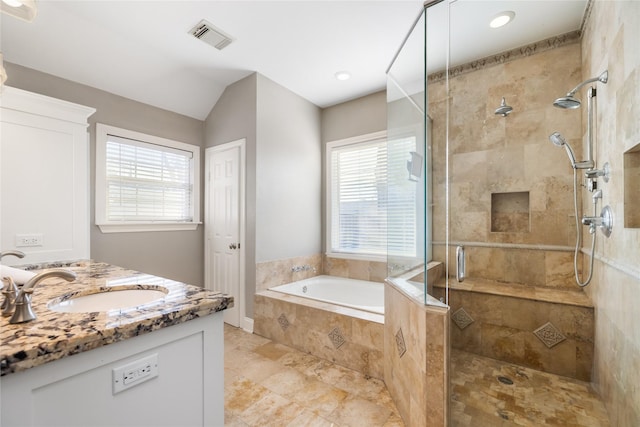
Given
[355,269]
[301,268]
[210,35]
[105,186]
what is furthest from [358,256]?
[105,186]

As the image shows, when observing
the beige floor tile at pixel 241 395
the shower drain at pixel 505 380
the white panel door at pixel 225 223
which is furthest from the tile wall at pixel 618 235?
the white panel door at pixel 225 223

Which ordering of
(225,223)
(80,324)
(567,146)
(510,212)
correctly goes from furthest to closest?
1. (225,223)
2. (510,212)
3. (567,146)
4. (80,324)

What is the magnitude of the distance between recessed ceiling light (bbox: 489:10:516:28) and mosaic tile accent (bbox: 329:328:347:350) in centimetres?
279

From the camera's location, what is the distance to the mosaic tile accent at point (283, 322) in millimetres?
2609

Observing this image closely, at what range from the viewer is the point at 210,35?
7.71ft

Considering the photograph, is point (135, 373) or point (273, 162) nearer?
point (135, 373)

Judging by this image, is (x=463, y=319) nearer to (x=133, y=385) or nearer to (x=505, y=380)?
(x=505, y=380)

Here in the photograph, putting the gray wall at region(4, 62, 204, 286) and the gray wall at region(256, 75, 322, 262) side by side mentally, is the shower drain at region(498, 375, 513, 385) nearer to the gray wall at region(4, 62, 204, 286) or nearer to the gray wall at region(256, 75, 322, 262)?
the gray wall at region(256, 75, 322, 262)

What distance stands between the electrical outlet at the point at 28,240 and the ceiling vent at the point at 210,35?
2028mm

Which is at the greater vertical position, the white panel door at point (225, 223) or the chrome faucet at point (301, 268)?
the white panel door at point (225, 223)

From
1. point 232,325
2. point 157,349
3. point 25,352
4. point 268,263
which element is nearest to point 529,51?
point 268,263

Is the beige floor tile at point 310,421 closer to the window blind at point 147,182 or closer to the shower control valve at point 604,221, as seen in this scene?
the shower control valve at point 604,221

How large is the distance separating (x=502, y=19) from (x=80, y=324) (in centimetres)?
315

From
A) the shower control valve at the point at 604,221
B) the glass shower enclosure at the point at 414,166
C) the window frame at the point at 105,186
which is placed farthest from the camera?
the window frame at the point at 105,186
